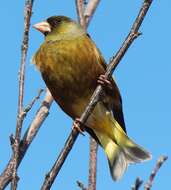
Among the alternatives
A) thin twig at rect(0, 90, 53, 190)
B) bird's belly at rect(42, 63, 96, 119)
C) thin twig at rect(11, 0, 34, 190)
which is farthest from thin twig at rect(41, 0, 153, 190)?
bird's belly at rect(42, 63, 96, 119)

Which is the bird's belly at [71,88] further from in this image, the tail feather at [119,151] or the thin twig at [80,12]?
the thin twig at [80,12]

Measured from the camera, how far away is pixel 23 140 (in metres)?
3.54

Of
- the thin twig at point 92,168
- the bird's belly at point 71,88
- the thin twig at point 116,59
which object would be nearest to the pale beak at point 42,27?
the bird's belly at point 71,88

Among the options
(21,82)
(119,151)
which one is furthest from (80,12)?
(21,82)

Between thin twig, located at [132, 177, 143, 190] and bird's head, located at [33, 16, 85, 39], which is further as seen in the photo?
bird's head, located at [33, 16, 85, 39]

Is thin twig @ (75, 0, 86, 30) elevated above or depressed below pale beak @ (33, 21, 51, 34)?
below

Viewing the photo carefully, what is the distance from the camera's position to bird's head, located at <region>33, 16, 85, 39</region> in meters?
5.48

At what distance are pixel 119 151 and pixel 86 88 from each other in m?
0.67

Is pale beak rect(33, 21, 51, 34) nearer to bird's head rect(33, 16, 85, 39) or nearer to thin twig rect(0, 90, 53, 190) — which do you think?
bird's head rect(33, 16, 85, 39)

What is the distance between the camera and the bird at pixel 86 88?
4770 millimetres


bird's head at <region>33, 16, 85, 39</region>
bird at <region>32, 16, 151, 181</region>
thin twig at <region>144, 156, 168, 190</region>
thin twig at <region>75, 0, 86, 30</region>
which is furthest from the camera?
bird's head at <region>33, 16, 85, 39</region>

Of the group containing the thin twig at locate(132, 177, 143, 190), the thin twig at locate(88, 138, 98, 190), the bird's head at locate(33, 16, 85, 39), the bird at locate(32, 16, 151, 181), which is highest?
the bird's head at locate(33, 16, 85, 39)

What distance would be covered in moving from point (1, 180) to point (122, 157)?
171 centimetres

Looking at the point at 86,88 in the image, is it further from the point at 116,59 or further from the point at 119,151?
the point at 116,59
